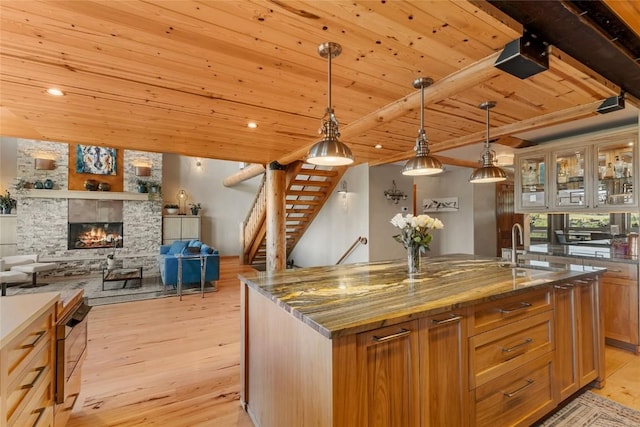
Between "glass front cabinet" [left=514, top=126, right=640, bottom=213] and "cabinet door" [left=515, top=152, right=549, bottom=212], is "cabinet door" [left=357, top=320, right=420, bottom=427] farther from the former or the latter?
"cabinet door" [left=515, top=152, right=549, bottom=212]

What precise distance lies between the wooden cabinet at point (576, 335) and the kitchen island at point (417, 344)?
0.01 metres

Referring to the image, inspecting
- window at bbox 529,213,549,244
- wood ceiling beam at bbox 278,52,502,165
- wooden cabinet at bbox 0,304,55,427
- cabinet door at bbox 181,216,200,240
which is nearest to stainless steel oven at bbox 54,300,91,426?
wooden cabinet at bbox 0,304,55,427

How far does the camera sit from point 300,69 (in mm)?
2047

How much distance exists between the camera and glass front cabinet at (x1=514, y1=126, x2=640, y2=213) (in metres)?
3.06

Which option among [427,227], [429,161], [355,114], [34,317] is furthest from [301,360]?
[355,114]

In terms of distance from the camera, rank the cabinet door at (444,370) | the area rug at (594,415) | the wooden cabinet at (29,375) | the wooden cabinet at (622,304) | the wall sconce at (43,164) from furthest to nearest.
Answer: the wall sconce at (43,164)
the wooden cabinet at (622,304)
the area rug at (594,415)
the cabinet door at (444,370)
the wooden cabinet at (29,375)

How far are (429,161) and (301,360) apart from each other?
5.10 ft

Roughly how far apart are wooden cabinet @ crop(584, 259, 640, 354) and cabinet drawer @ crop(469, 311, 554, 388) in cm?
153

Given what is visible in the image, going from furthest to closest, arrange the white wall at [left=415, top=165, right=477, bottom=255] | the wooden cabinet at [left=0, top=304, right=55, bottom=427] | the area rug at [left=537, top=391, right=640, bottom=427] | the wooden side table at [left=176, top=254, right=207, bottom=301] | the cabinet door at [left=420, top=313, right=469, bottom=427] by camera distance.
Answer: the white wall at [left=415, top=165, right=477, bottom=255]
the wooden side table at [left=176, top=254, right=207, bottom=301]
the area rug at [left=537, top=391, right=640, bottom=427]
the cabinet door at [left=420, top=313, right=469, bottom=427]
the wooden cabinet at [left=0, top=304, right=55, bottom=427]

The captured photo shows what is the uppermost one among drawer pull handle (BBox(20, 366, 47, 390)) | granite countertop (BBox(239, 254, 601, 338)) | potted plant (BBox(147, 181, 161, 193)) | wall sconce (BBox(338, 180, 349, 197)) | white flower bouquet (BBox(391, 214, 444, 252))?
potted plant (BBox(147, 181, 161, 193))

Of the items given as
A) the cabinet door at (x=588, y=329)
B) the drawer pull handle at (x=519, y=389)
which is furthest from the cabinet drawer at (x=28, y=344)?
the cabinet door at (x=588, y=329)

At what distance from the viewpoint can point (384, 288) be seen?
182 cm

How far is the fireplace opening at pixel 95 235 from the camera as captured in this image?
7.26 metres

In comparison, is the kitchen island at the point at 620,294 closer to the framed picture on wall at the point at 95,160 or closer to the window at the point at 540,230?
the window at the point at 540,230
